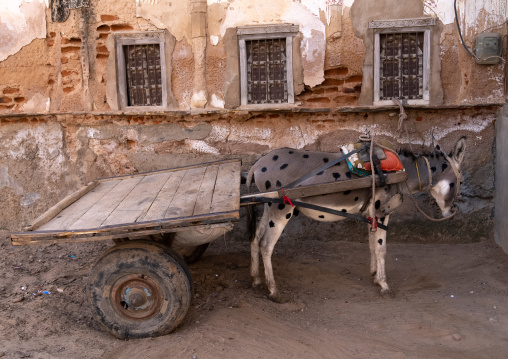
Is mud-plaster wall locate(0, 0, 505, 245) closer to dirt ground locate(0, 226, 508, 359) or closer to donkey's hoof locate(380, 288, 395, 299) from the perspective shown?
dirt ground locate(0, 226, 508, 359)

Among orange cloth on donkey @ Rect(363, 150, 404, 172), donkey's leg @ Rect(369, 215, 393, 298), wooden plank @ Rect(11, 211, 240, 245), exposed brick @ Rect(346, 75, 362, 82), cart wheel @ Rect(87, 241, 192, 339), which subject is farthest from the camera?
exposed brick @ Rect(346, 75, 362, 82)

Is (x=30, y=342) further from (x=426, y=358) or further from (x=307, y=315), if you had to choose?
(x=426, y=358)

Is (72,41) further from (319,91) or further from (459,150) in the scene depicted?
(459,150)

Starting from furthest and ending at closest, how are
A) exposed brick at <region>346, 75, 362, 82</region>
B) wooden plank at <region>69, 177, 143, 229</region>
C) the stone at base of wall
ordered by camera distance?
exposed brick at <region>346, 75, 362, 82</region>
the stone at base of wall
wooden plank at <region>69, 177, 143, 229</region>

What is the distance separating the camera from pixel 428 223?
6129mm

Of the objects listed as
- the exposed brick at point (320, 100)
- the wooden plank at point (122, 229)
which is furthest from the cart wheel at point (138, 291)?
the exposed brick at point (320, 100)

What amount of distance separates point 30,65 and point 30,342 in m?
4.03

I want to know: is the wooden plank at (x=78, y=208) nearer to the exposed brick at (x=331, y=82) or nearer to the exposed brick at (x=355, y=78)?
the exposed brick at (x=331, y=82)

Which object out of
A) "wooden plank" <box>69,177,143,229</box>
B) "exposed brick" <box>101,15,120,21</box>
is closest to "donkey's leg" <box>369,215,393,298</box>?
"wooden plank" <box>69,177,143,229</box>

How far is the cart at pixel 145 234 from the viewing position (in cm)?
333

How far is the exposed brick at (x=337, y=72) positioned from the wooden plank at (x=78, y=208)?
2.97 metres

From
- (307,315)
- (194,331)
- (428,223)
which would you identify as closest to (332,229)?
(428,223)

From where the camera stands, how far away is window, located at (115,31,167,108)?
6.17 m

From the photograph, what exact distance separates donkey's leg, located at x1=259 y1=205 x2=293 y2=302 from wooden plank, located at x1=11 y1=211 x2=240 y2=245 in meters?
1.25
